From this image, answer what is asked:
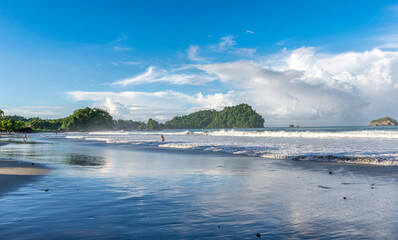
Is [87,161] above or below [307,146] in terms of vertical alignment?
below

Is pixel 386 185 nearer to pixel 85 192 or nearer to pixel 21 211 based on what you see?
pixel 85 192

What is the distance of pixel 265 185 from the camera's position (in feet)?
29.3

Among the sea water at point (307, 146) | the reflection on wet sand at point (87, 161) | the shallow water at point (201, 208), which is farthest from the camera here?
the sea water at point (307, 146)

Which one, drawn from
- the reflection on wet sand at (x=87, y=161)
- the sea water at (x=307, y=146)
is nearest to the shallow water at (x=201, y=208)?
the reflection on wet sand at (x=87, y=161)

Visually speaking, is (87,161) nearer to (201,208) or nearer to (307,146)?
(201,208)

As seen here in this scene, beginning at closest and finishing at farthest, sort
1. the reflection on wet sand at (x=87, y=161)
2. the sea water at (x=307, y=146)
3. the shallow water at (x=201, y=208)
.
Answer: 1. the shallow water at (x=201, y=208)
2. the reflection on wet sand at (x=87, y=161)
3. the sea water at (x=307, y=146)

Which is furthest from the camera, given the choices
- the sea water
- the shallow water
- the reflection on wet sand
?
the sea water

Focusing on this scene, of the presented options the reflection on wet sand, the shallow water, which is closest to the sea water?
the shallow water

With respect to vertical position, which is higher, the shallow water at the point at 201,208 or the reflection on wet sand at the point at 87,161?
the shallow water at the point at 201,208

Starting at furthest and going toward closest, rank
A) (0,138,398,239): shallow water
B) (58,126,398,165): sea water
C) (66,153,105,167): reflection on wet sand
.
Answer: (58,126,398,165): sea water
(66,153,105,167): reflection on wet sand
(0,138,398,239): shallow water

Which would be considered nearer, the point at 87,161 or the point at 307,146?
the point at 87,161

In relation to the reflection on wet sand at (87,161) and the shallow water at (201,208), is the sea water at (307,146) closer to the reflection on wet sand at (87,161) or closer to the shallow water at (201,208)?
the shallow water at (201,208)

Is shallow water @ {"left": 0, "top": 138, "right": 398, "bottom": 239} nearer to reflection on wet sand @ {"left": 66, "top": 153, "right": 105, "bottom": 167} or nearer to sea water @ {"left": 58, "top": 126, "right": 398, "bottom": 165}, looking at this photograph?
reflection on wet sand @ {"left": 66, "top": 153, "right": 105, "bottom": 167}

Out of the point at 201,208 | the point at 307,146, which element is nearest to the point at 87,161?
the point at 201,208
